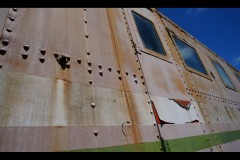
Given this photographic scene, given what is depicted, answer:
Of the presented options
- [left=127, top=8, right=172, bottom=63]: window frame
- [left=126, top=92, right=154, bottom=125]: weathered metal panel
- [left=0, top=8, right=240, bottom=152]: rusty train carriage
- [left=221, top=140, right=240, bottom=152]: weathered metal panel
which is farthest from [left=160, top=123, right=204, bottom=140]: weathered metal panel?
[left=127, top=8, right=172, bottom=63]: window frame

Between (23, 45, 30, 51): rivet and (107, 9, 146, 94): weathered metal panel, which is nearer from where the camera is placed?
(23, 45, 30, 51): rivet

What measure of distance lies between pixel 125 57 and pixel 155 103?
27.3 inches

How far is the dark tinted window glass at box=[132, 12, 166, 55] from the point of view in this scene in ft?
10.2

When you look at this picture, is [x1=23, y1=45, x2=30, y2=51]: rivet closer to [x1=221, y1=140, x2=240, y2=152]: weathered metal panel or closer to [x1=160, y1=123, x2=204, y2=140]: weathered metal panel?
[x1=160, y1=123, x2=204, y2=140]: weathered metal panel

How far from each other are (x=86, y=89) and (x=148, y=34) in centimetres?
209

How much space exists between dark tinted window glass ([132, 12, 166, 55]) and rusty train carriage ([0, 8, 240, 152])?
182 mm

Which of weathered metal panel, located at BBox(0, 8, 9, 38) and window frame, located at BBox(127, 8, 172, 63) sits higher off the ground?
window frame, located at BBox(127, 8, 172, 63)

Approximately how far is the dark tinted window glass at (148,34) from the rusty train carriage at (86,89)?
0.60 feet

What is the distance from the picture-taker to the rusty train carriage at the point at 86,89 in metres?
→ 1.22

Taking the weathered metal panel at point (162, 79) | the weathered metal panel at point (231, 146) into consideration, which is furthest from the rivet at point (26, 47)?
the weathered metal panel at point (231, 146)

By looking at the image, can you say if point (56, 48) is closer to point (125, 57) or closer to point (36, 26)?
point (36, 26)

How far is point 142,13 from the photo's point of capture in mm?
3633

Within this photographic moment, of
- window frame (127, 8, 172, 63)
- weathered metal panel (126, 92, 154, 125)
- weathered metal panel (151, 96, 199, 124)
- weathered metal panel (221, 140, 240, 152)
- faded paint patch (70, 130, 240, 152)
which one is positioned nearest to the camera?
faded paint patch (70, 130, 240, 152)
